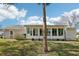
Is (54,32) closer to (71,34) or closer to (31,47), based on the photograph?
(71,34)

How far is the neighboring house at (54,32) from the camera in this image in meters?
2.33

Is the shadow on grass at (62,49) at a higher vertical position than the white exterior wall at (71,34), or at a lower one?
lower

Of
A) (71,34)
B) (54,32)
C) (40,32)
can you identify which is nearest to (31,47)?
(40,32)

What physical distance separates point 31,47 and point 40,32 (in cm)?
22

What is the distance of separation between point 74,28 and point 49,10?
375 mm

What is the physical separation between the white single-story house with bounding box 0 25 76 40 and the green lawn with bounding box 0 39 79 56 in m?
0.06

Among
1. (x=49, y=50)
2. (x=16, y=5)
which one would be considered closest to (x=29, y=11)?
(x=16, y=5)

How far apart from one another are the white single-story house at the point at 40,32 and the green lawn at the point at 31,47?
0.06m

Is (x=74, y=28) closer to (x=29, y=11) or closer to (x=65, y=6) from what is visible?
(x=65, y=6)

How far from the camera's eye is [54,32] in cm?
233

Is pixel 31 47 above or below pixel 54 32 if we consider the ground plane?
below

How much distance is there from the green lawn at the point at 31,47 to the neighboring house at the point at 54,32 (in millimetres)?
67

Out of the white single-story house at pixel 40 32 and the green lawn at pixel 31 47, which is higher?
the white single-story house at pixel 40 32

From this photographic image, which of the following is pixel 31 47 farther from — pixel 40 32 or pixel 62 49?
pixel 62 49
